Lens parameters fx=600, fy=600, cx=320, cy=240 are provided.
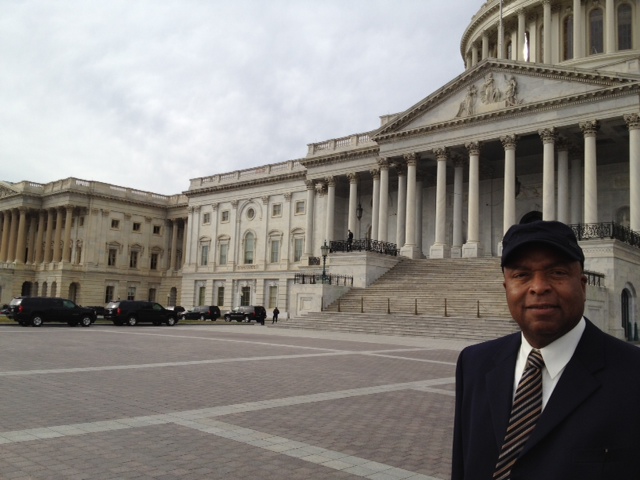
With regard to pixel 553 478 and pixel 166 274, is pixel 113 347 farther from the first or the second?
pixel 166 274

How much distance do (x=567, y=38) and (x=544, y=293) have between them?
211 ft

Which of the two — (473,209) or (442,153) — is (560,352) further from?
(442,153)

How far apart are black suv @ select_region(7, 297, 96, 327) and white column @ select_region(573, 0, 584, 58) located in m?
47.8

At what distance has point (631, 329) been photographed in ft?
112

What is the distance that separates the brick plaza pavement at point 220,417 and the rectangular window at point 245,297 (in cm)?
5024

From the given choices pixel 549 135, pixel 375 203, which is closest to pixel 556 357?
pixel 549 135

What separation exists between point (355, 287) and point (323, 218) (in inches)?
723

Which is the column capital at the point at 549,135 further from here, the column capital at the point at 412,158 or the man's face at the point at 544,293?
the man's face at the point at 544,293

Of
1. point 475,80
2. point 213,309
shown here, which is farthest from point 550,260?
point 213,309

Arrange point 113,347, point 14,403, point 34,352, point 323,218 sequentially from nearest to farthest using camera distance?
point 14,403
point 34,352
point 113,347
point 323,218

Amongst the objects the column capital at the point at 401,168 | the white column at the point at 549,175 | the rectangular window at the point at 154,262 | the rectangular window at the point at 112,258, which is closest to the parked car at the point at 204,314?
the column capital at the point at 401,168

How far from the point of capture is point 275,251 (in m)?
66.4

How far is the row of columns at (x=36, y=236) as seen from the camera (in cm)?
7825

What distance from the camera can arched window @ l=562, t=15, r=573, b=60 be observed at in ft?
190
